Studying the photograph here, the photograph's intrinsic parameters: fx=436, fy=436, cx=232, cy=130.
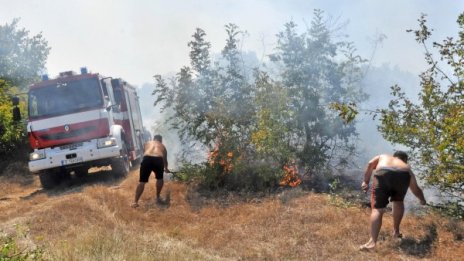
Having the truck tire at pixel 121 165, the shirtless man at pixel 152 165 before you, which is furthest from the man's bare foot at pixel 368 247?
the truck tire at pixel 121 165

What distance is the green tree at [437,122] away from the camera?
6.57m

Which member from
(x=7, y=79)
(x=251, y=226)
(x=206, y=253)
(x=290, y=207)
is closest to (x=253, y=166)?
(x=290, y=207)

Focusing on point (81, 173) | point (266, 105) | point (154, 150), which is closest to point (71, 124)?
point (81, 173)

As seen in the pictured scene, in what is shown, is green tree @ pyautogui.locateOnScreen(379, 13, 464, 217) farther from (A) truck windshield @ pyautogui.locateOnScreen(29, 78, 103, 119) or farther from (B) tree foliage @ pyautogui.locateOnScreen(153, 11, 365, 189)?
(A) truck windshield @ pyautogui.locateOnScreen(29, 78, 103, 119)

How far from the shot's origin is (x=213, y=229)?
7555 mm

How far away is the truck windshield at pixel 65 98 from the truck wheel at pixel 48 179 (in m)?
1.65

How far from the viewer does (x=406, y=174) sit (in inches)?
257

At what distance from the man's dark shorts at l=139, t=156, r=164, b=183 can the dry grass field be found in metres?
0.60

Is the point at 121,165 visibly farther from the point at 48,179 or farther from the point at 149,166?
the point at 149,166

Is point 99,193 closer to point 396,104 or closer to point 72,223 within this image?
point 72,223

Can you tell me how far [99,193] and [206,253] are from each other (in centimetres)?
398

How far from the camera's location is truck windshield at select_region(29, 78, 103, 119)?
1117 centimetres

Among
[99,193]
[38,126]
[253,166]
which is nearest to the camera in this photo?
[99,193]

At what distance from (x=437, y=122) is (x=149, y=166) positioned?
18.4ft
